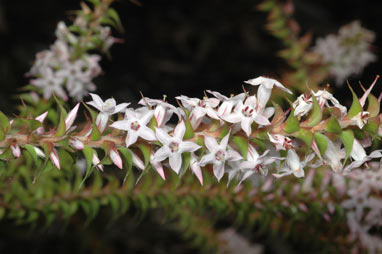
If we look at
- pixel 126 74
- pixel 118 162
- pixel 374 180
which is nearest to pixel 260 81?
pixel 118 162

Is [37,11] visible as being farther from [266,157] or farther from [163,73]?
[266,157]

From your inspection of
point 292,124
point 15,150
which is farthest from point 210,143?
point 15,150

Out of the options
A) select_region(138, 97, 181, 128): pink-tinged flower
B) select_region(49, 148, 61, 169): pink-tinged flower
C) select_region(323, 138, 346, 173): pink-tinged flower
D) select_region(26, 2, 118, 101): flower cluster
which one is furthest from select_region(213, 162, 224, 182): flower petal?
select_region(26, 2, 118, 101): flower cluster

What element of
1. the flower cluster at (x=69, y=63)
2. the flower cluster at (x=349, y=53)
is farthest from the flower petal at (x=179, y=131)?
the flower cluster at (x=349, y=53)

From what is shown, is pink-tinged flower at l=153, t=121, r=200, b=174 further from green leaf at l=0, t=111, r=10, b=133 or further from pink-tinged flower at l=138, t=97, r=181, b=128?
green leaf at l=0, t=111, r=10, b=133

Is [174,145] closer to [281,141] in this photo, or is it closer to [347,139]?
[281,141]
